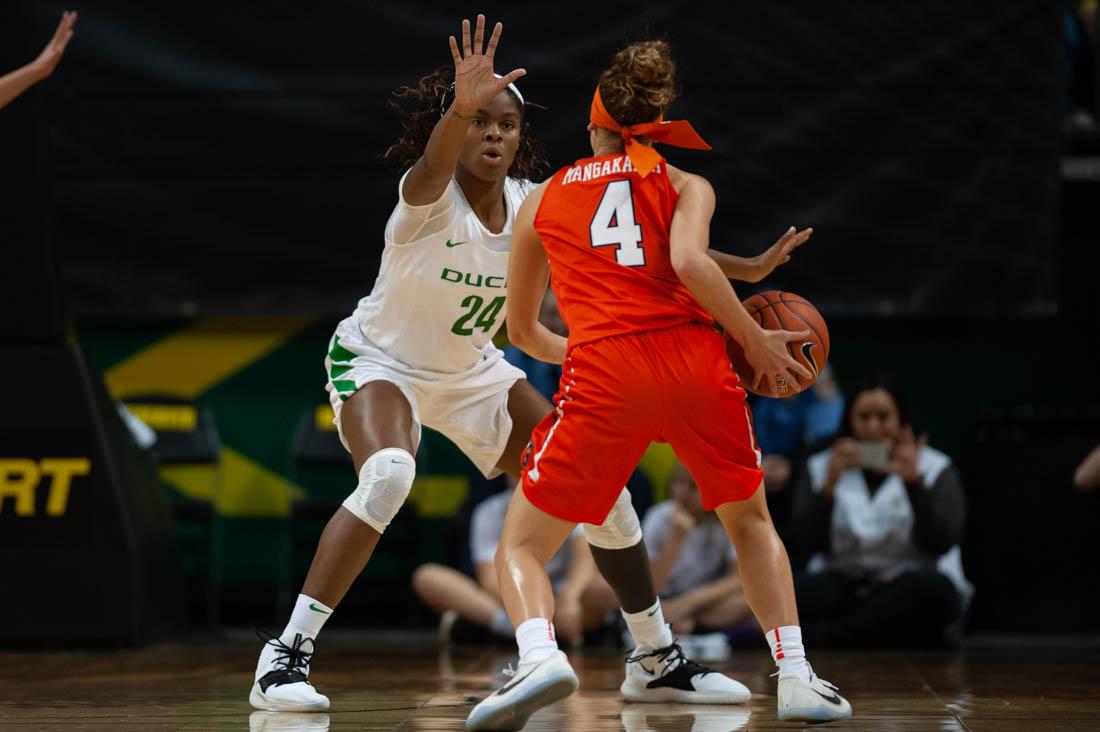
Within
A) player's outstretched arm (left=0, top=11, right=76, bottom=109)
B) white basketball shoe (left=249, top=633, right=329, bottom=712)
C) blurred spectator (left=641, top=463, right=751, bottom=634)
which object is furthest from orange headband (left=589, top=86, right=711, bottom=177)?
blurred spectator (left=641, top=463, right=751, bottom=634)

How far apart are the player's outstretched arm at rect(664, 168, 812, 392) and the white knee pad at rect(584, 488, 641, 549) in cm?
82

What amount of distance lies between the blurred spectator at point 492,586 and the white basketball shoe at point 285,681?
2894 mm

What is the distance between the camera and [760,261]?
4.37 meters

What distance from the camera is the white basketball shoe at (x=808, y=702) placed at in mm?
3990

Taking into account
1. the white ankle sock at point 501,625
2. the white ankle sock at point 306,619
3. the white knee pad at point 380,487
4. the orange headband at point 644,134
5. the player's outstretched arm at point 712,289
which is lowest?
the white ankle sock at point 501,625

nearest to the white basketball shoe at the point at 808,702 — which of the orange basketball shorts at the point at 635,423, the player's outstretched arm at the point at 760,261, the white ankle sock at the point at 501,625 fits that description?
the orange basketball shorts at the point at 635,423

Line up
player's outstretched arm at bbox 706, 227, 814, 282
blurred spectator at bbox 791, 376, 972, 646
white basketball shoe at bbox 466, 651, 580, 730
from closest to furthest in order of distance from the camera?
1. white basketball shoe at bbox 466, 651, 580, 730
2. player's outstretched arm at bbox 706, 227, 814, 282
3. blurred spectator at bbox 791, 376, 972, 646

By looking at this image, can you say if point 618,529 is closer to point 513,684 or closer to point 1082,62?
point 513,684

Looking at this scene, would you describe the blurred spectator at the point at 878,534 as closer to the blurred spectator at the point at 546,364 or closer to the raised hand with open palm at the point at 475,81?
the blurred spectator at the point at 546,364

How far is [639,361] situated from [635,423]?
0.55ft

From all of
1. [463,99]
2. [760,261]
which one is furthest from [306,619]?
[760,261]

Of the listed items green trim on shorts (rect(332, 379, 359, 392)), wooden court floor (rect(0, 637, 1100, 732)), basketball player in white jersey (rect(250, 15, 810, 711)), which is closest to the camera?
wooden court floor (rect(0, 637, 1100, 732))

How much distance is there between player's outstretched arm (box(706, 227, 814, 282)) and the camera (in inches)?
170

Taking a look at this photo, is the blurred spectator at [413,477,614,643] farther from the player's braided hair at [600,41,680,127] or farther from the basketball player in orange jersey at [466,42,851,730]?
the player's braided hair at [600,41,680,127]
